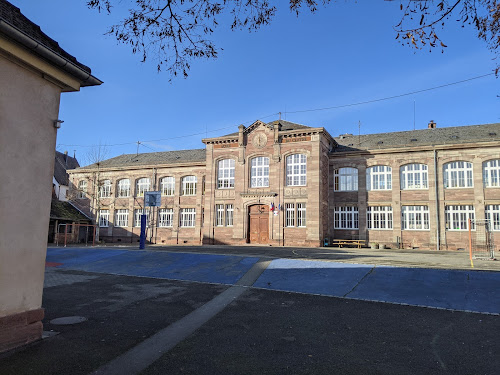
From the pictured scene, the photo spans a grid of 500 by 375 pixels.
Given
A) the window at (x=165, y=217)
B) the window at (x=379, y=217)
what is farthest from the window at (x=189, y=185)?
the window at (x=379, y=217)

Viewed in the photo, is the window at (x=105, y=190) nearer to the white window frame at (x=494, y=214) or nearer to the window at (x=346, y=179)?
the window at (x=346, y=179)

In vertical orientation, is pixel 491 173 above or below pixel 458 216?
above

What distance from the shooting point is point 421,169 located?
29062 mm

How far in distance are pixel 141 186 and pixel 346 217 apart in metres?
22.2

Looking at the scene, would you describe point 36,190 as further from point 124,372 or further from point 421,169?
point 421,169

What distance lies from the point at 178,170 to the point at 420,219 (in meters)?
23.6

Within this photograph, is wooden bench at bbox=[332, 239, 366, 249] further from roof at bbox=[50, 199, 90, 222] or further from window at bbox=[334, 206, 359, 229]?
roof at bbox=[50, 199, 90, 222]

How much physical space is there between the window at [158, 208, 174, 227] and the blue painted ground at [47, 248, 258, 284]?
18069mm

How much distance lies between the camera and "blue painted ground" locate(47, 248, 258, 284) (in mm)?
12398

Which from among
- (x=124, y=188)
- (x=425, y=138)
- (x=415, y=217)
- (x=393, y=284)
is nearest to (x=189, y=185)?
(x=124, y=188)

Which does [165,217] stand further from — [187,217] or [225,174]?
[225,174]

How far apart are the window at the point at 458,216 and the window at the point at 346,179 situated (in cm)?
743

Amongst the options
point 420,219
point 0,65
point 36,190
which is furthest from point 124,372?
point 420,219

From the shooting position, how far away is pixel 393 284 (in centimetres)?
1019
